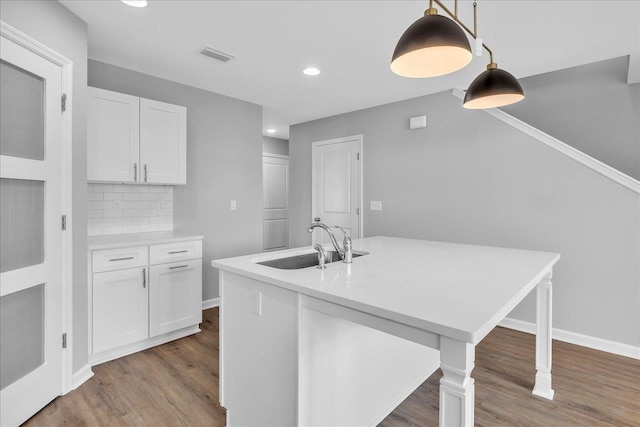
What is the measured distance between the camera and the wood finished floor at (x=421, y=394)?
1868 mm

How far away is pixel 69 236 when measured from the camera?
2.11m

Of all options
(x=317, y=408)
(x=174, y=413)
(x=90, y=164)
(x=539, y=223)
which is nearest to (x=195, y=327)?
(x=174, y=413)

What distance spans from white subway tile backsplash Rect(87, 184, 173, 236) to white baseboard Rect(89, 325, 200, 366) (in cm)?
102

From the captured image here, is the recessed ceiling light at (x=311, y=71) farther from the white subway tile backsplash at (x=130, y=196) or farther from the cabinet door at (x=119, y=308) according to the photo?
the cabinet door at (x=119, y=308)

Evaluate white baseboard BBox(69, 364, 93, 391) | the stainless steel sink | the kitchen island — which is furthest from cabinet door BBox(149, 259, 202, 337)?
the stainless steel sink

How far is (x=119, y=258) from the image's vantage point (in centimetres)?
254

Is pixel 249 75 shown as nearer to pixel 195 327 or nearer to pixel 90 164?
pixel 90 164

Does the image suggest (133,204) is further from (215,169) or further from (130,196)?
(215,169)

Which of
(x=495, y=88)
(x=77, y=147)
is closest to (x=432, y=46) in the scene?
(x=495, y=88)

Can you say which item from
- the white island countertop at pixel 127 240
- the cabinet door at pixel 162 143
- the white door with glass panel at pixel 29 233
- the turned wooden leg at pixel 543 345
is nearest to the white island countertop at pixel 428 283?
the turned wooden leg at pixel 543 345

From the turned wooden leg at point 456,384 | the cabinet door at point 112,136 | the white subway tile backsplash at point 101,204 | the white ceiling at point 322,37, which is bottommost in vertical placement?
the turned wooden leg at point 456,384

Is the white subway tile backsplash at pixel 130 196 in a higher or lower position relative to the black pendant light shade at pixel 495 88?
lower

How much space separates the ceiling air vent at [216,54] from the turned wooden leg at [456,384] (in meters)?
2.66

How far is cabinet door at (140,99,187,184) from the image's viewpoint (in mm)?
2887
